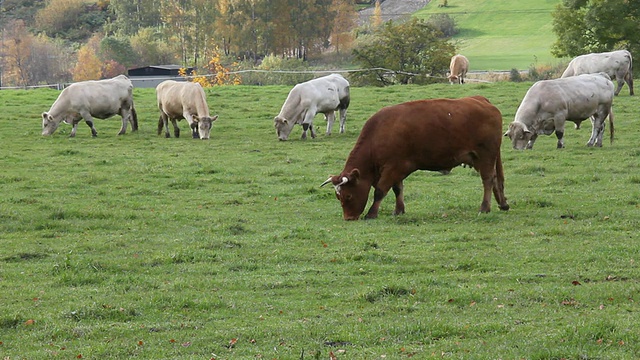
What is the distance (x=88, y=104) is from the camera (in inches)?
1060

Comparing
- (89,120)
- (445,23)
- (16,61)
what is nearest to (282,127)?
(89,120)

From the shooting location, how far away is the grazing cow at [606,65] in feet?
103

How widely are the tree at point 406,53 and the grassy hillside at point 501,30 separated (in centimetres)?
2967

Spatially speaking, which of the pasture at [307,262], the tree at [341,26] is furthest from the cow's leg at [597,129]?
the tree at [341,26]

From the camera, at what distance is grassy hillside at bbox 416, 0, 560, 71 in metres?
99.6

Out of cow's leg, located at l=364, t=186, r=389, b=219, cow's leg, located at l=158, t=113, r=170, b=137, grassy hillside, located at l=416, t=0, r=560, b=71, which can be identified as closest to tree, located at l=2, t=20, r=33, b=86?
grassy hillside, located at l=416, t=0, r=560, b=71

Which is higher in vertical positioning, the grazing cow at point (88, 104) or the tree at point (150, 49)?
the grazing cow at point (88, 104)

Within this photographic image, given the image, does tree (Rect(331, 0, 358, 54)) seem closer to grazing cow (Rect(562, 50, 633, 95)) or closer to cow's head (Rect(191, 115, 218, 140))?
grazing cow (Rect(562, 50, 633, 95))

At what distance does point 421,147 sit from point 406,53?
45783mm

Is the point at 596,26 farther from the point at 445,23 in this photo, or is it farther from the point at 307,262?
the point at 445,23

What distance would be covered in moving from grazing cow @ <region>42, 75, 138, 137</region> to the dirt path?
10654 cm

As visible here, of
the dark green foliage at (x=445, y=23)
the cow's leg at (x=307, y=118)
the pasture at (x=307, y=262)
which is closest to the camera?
the pasture at (x=307, y=262)

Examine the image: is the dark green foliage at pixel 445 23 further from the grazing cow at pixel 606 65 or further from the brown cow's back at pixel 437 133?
the brown cow's back at pixel 437 133

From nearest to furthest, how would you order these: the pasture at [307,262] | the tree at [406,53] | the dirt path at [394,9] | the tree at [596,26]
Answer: the pasture at [307,262], the tree at [596,26], the tree at [406,53], the dirt path at [394,9]
